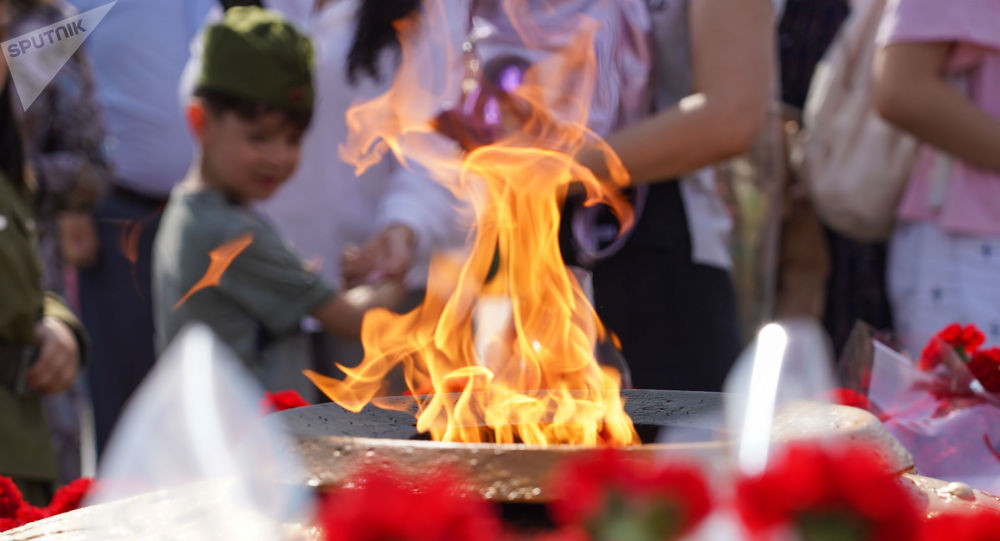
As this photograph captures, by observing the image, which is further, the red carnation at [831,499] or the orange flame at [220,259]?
the orange flame at [220,259]

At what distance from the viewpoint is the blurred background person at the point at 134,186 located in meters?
4.48

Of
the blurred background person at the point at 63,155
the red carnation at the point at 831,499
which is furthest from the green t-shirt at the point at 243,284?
the red carnation at the point at 831,499

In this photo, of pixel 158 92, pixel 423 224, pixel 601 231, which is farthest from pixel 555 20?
pixel 158 92

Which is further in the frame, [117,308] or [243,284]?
[117,308]

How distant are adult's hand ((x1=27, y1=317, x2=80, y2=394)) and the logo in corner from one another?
158 centimetres

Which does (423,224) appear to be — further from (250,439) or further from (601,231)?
(250,439)

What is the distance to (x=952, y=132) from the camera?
2920 mm

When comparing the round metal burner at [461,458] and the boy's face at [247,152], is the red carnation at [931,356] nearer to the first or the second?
the round metal burner at [461,458]

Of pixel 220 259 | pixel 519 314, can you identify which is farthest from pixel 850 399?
pixel 220 259

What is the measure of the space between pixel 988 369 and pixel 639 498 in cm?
151

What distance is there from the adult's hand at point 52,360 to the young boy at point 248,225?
36 centimetres

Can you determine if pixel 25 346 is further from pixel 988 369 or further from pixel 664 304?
pixel 988 369

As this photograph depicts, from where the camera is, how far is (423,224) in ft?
11.1

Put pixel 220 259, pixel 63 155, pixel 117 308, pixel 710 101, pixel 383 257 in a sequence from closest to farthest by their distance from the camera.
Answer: pixel 710 101 → pixel 220 259 → pixel 383 257 → pixel 63 155 → pixel 117 308
